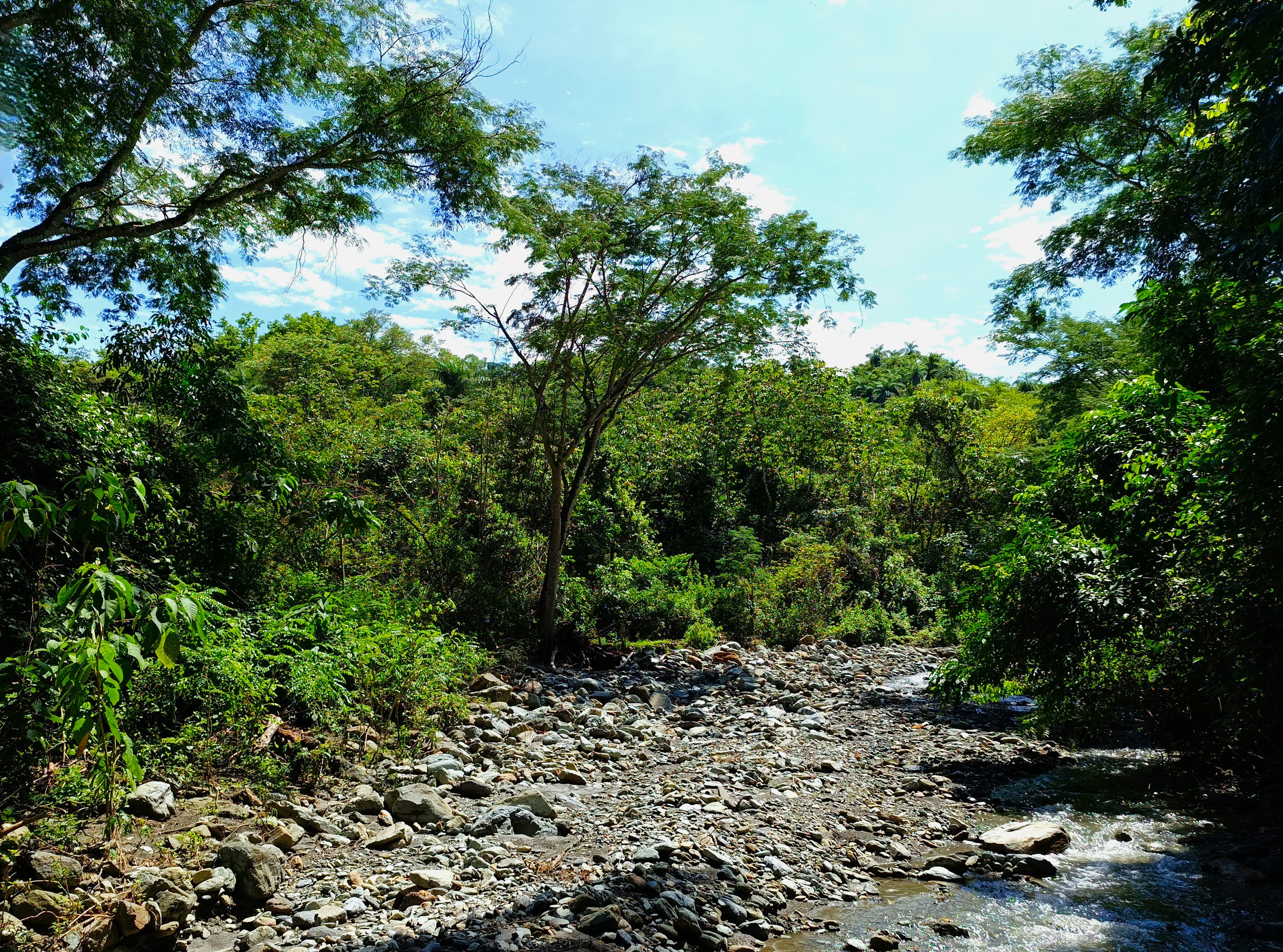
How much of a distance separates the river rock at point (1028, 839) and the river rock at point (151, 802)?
541 centimetres

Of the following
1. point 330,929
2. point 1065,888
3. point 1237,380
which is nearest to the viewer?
point 330,929

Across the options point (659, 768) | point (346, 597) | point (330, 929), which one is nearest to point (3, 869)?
point (330, 929)

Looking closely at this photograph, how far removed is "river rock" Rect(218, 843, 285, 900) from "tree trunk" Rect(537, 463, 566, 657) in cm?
664

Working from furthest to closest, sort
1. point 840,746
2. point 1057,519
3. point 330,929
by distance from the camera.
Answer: point 840,746
point 1057,519
point 330,929

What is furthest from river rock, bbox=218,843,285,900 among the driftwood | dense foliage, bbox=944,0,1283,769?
dense foliage, bbox=944,0,1283,769

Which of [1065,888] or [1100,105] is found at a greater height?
[1100,105]

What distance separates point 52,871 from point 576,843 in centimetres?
273

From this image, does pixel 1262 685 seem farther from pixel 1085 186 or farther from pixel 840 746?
pixel 1085 186

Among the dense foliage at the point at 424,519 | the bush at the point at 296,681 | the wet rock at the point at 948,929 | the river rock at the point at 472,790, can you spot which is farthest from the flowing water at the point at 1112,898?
the dense foliage at the point at 424,519

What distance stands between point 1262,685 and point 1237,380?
6.08 feet

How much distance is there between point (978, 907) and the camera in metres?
4.50

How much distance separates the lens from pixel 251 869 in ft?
12.0

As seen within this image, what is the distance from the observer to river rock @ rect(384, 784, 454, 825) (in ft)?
16.2

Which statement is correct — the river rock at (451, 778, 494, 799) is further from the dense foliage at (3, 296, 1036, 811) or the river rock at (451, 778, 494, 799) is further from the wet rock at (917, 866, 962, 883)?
the wet rock at (917, 866, 962, 883)
